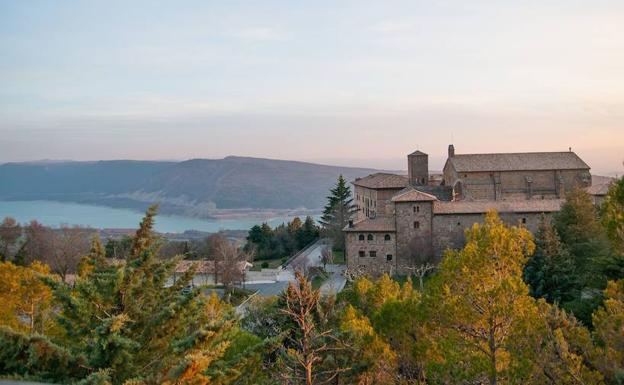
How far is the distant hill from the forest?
303 feet

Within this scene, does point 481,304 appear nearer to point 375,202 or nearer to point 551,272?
point 551,272

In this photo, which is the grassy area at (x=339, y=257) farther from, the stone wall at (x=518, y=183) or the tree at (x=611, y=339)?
the tree at (x=611, y=339)

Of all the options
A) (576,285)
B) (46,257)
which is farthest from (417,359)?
(46,257)

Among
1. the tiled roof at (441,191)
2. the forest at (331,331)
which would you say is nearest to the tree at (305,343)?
the forest at (331,331)

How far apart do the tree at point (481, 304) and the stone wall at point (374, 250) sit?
78.8ft

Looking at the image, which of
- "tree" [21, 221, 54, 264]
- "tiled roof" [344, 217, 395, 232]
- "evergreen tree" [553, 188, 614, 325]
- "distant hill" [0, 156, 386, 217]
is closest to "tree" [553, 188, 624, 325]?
"evergreen tree" [553, 188, 614, 325]

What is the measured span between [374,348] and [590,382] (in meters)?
4.18

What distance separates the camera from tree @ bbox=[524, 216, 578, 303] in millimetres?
24172

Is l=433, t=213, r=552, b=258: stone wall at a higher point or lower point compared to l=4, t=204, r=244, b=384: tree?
lower

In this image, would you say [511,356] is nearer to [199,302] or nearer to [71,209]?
[199,302]

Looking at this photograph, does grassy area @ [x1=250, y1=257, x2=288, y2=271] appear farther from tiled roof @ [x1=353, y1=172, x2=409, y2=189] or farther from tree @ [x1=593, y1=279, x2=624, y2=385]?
tree @ [x1=593, y1=279, x2=624, y2=385]

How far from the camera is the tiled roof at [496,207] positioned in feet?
118

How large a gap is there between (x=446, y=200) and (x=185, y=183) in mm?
94479

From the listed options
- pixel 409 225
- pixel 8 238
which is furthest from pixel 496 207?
pixel 8 238
